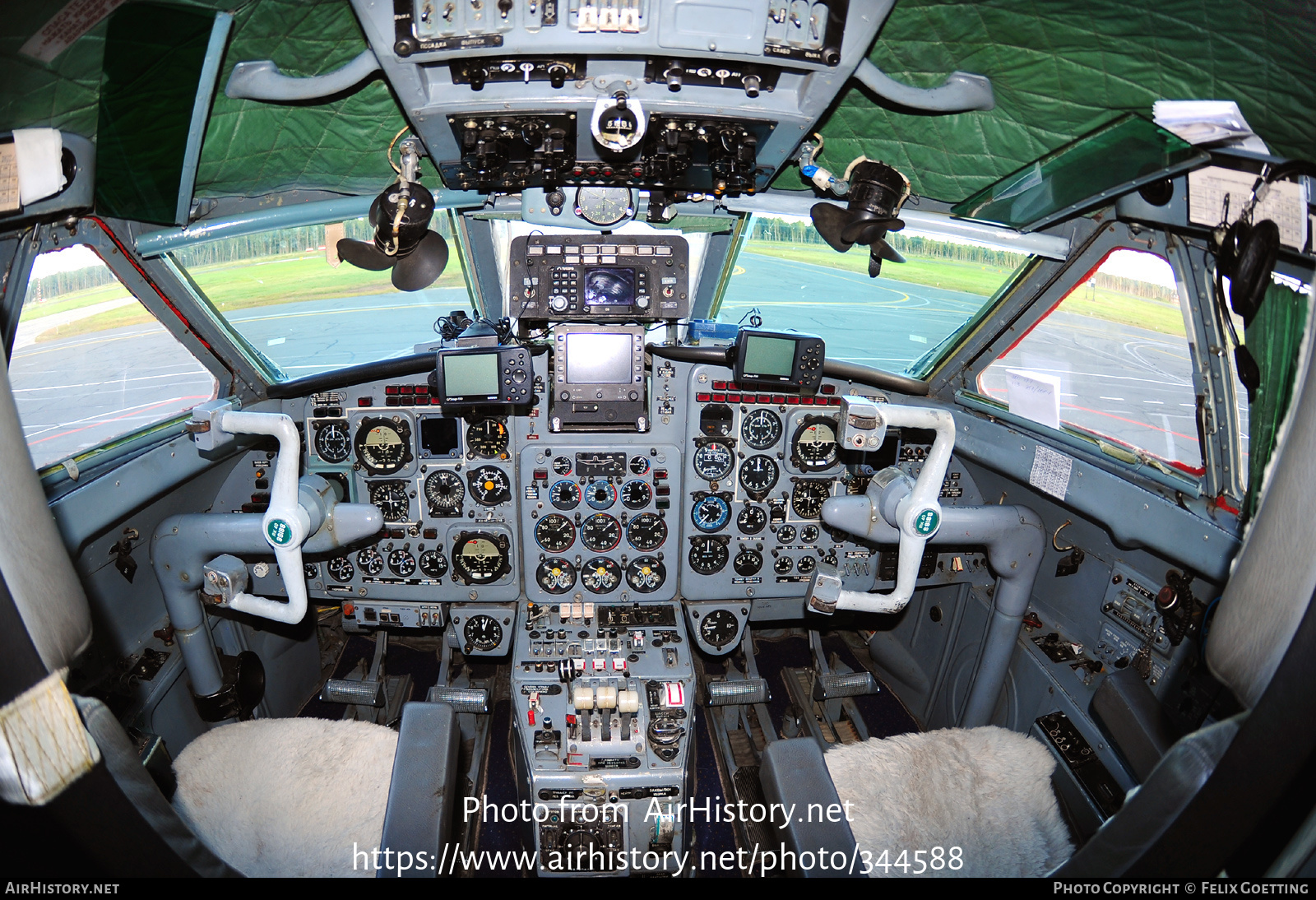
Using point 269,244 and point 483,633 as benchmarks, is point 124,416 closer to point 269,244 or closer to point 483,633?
point 269,244

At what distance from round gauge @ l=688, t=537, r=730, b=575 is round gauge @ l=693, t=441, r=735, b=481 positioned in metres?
0.43

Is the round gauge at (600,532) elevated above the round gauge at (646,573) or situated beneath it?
elevated above

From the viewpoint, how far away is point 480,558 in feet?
14.8

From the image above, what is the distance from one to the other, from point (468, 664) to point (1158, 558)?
14.2 ft

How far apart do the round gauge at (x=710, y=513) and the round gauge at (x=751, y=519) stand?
0.08 metres

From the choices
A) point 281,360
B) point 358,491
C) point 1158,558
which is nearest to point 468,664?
point 358,491

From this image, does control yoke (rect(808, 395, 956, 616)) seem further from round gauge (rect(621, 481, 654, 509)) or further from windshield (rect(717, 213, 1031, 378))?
round gauge (rect(621, 481, 654, 509))

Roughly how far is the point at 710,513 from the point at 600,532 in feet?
2.36

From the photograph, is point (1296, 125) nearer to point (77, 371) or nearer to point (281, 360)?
point (77, 371)

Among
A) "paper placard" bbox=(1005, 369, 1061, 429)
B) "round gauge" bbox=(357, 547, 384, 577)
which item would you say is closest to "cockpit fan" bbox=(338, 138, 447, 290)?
"round gauge" bbox=(357, 547, 384, 577)

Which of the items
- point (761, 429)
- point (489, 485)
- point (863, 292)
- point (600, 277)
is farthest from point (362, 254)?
point (863, 292)

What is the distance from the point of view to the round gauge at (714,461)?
4406 mm

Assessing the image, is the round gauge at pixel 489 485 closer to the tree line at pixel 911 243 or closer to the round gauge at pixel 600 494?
the round gauge at pixel 600 494

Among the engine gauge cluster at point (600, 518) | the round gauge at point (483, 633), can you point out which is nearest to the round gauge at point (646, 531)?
the engine gauge cluster at point (600, 518)
